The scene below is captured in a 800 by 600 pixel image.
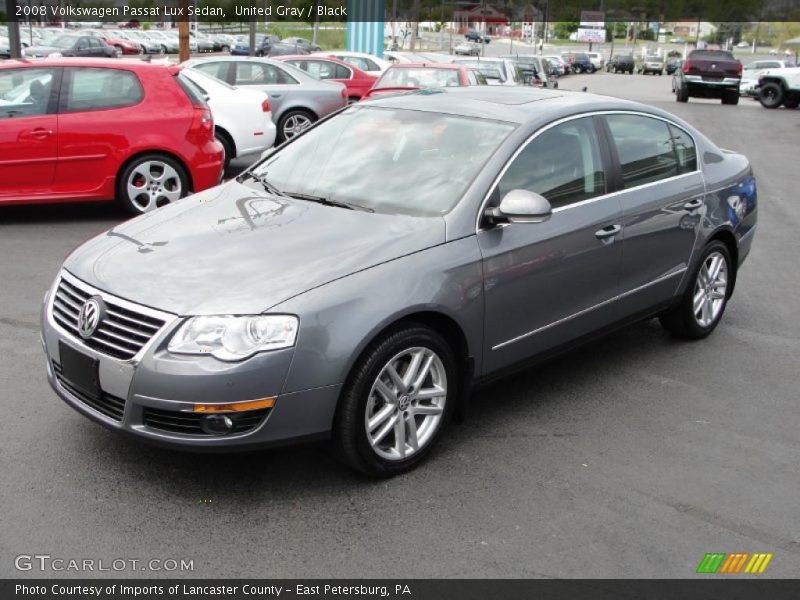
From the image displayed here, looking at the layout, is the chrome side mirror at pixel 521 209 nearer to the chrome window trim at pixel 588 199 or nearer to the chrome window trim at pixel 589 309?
the chrome window trim at pixel 588 199

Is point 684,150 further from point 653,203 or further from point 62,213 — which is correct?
point 62,213

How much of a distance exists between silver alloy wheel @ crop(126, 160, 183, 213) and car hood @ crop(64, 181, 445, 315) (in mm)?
4700

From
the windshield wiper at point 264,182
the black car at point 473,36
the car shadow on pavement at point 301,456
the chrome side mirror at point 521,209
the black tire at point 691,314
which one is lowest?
the black car at point 473,36

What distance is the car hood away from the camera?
3.73 m

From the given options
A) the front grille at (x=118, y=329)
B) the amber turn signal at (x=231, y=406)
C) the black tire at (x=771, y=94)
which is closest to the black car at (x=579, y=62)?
the black tire at (x=771, y=94)

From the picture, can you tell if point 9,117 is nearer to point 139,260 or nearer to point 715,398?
point 139,260

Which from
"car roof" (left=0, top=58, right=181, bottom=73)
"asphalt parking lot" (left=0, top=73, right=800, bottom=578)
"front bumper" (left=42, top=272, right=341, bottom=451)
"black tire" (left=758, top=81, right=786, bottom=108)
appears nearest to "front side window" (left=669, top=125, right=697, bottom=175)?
"asphalt parking lot" (left=0, top=73, right=800, bottom=578)

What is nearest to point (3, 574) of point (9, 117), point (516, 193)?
point (516, 193)

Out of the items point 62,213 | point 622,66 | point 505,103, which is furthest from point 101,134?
point 622,66

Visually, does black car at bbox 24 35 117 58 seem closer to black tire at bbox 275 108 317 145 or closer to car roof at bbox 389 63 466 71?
black tire at bbox 275 108 317 145

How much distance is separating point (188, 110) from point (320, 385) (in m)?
6.37

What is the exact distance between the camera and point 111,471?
4.05 metres

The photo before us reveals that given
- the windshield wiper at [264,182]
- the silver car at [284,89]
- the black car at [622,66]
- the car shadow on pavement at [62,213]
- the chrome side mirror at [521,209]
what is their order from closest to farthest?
the chrome side mirror at [521,209], the windshield wiper at [264,182], the car shadow on pavement at [62,213], the silver car at [284,89], the black car at [622,66]

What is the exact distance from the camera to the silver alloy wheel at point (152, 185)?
363 inches
